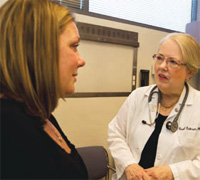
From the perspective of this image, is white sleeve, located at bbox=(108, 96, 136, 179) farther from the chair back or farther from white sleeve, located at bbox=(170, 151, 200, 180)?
the chair back

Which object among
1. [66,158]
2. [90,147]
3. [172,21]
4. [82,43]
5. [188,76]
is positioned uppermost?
[172,21]

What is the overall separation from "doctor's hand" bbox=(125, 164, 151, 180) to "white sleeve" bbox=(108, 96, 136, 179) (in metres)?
0.04

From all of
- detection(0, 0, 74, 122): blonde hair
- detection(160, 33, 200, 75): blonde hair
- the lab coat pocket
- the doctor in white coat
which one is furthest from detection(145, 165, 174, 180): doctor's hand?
detection(0, 0, 74, 122): blonde hair

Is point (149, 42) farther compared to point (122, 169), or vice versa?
point (149, 42)

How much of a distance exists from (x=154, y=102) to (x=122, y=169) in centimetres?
55

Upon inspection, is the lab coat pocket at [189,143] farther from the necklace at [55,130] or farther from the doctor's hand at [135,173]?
the necklace at [55,130]

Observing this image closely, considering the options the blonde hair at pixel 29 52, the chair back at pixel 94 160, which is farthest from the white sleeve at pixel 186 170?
the blonde hair at pixel 29 52

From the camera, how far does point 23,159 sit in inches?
21.7

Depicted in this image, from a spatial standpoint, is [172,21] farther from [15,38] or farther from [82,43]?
[15,38]

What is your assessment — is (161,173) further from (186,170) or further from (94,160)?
(94,160)

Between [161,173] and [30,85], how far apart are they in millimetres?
1091

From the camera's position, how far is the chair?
6.49ft

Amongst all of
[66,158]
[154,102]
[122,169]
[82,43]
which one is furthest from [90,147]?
[66,158]

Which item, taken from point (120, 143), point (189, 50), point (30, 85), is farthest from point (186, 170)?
point (30, 85)
